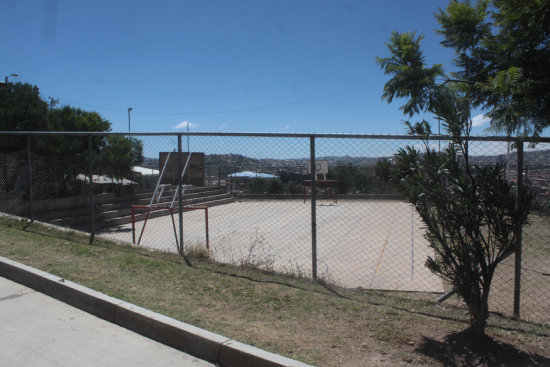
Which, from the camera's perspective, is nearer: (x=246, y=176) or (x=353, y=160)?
(x=353, y=160)

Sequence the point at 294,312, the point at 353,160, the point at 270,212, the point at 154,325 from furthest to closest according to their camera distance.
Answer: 1. the point at 270,212
2. the point at 353,160
3. the point at 294,312
4. the point at 154,325

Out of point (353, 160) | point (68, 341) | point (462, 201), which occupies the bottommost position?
point (68, 341)

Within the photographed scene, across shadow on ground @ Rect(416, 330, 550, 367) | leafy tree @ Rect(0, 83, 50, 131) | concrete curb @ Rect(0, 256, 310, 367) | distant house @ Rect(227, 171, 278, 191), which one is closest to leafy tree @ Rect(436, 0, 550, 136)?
shadow on ground @ Rect(416, 330, 550, 367)

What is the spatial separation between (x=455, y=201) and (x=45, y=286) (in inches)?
194

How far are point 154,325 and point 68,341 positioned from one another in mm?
809

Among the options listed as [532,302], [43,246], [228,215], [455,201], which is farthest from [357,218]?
[455,201]

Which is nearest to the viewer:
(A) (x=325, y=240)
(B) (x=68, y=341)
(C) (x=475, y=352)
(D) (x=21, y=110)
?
(C) (x=475, y=352)

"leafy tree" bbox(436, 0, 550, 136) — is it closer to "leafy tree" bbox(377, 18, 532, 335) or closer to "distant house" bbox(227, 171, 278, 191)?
"leafy tree" bbox(377, 18, 532, 335)

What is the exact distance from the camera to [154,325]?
13.5 feet

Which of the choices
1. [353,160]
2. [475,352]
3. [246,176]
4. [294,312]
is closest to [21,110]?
[246,176]

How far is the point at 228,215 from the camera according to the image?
17875 millimetres

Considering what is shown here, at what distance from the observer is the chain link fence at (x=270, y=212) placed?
225 inches

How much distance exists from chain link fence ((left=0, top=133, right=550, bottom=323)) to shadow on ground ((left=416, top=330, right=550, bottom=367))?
1103mm

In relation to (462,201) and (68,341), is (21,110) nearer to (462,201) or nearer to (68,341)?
(68,341)
